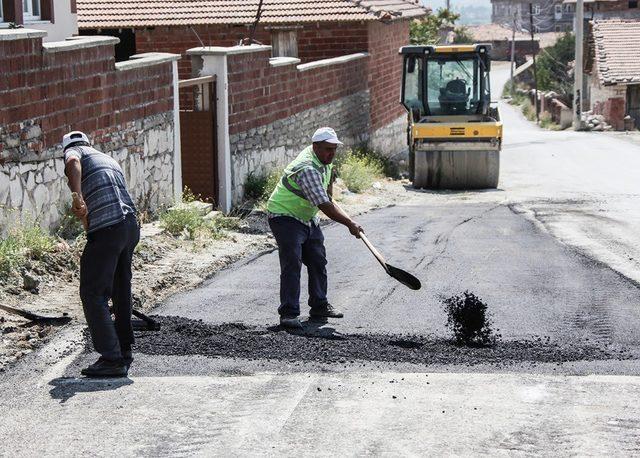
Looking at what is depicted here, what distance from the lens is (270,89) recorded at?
18.8 metres

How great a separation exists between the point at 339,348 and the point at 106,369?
1.75 meters

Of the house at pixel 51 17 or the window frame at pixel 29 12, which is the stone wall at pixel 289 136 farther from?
the window frame at pixel 29 12

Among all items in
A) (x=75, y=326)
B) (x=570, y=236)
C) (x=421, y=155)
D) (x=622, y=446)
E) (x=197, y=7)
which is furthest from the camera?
(x=197, y=7)

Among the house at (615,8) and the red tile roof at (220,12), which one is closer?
the red tile roof at (220,12)

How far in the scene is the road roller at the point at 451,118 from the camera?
2261cm

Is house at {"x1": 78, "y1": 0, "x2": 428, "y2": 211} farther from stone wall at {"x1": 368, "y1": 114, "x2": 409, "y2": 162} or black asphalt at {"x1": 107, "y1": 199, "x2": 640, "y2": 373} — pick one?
black asphalt at {"x1": 107, "y1": 199, "x2": 640, "y2": 373}

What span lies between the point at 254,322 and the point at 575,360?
2.71 meters

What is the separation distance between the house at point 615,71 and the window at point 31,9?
32736 mm

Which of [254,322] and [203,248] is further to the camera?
[203,248]

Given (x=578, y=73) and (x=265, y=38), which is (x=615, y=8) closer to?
(x=578, y=73)

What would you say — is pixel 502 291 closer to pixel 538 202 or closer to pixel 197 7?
pixel 538 202

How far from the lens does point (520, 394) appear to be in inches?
282

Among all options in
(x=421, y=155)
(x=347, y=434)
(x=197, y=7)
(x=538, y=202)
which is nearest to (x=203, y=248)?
(x=347, y=434)

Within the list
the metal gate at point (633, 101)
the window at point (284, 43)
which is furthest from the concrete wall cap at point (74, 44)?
the metal gate at point (633, 101)
